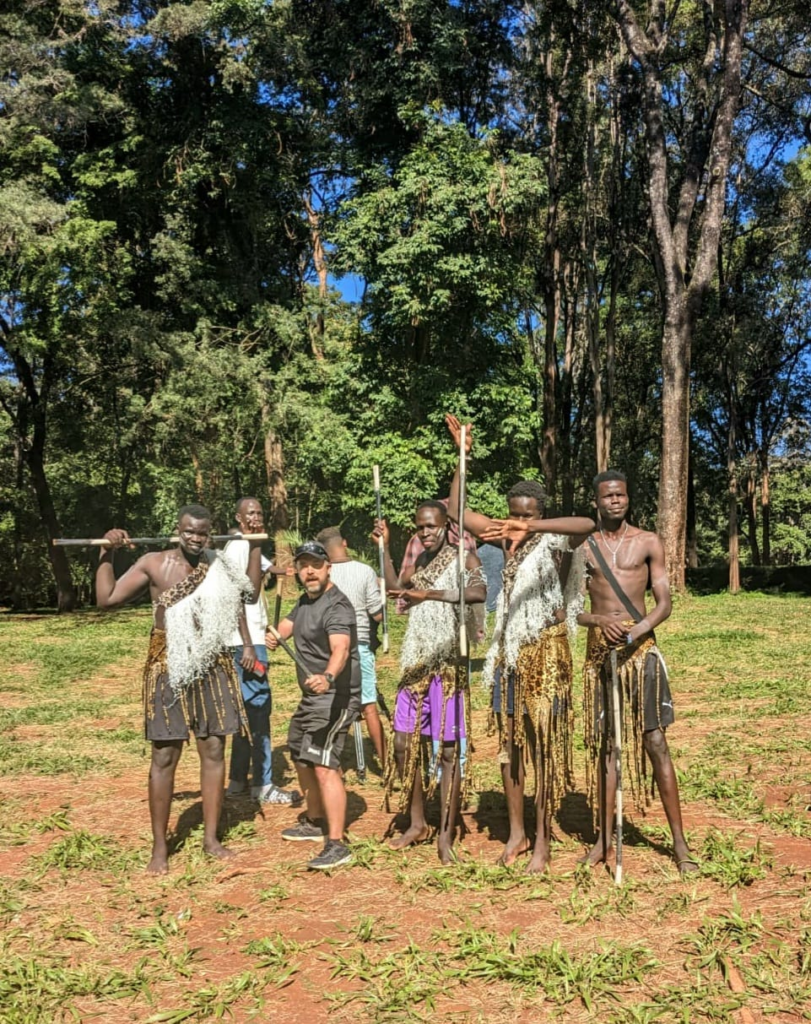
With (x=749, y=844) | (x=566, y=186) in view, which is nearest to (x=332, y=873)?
(x=749, y=844)

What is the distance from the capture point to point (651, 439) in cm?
3944

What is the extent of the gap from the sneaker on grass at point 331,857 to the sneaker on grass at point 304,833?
504 millimetres

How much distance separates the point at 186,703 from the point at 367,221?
2079 centimetres

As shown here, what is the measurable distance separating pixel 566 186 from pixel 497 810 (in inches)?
1068

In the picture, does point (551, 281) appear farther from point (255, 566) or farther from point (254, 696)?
point (254, 696)

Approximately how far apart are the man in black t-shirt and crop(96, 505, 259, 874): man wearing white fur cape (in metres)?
0.42

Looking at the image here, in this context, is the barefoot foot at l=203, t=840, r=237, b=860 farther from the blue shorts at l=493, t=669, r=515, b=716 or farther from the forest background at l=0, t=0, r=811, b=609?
the forest background at l=0, t=0, r=811, b=609

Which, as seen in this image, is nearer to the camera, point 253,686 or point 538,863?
point 538,863

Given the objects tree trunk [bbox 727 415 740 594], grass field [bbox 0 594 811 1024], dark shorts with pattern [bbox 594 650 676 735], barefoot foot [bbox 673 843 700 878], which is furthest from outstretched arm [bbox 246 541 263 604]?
tree trunk [bbox 727 415 740 594]

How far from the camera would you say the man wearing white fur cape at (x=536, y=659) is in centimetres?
561

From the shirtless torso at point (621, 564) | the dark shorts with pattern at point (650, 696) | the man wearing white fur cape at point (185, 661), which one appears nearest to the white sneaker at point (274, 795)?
the man wearing white fur cape at point (185, 661)

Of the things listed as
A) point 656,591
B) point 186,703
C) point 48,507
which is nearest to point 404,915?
point 186,703

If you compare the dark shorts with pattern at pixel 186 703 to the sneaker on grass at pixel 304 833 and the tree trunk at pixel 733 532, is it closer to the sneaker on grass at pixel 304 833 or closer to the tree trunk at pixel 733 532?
the sneaker on grass at pixel 304 833

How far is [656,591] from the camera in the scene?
217 inches
